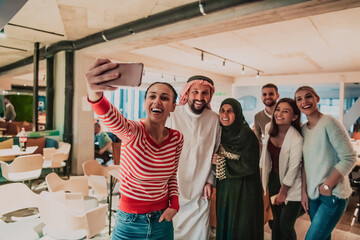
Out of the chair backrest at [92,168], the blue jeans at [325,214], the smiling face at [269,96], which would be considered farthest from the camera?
the chair backrest at [92,168]

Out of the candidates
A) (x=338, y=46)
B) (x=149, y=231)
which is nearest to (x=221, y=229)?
(x=149, y=231)

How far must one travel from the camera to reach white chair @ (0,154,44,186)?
405 centimetres

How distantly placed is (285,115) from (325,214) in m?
0.88

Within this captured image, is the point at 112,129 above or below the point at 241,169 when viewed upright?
above

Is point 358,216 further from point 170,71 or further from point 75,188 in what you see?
point 170,71

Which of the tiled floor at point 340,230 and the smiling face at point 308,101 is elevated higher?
the smiling face at point 308,101

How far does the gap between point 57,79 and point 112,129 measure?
6.27 metres

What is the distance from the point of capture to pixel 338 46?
6.03 m

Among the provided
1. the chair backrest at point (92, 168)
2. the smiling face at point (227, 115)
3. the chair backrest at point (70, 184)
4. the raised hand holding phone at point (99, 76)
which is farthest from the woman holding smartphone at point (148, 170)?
the chair backrest at point (92, 168)

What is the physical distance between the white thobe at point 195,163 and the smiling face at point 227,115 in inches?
3.5

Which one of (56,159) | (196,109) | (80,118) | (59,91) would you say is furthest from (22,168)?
(196,109)

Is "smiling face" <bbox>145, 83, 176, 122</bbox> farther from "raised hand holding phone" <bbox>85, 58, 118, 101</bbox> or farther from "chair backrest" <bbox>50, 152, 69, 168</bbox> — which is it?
"chair backrest" <bbox>50, 152, 69, 168</bbox>

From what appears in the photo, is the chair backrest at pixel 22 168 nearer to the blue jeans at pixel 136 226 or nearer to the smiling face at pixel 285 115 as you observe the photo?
the blue jeans at pixel 136 226

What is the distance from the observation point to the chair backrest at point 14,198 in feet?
7.49
